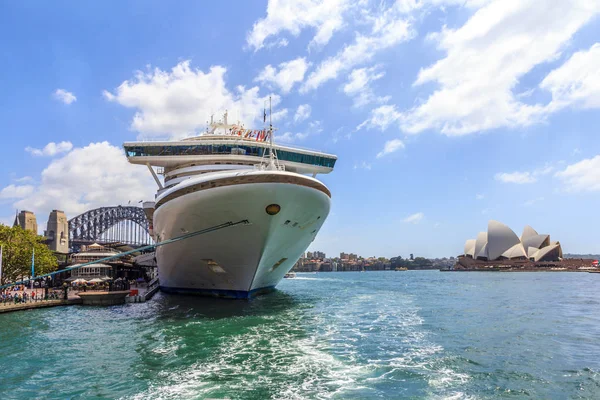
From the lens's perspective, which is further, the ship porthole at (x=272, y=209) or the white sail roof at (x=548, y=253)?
the white sail roof at (x=548, y=253)

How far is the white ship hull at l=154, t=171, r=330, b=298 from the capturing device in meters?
20.6

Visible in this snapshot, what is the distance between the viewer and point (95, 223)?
16062 cm

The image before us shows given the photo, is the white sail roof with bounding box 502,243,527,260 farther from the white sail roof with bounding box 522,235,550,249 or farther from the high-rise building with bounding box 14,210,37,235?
the high-rise building with bounding box 14,210,37,235

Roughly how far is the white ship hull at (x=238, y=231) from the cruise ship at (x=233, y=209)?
0.05 metres

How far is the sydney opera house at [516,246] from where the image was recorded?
12338 cm

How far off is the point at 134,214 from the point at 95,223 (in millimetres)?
15664

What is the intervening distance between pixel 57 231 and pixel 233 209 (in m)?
118

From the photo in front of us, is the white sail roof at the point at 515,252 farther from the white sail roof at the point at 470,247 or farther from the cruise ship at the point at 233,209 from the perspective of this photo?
the cruise ship at the point at 233,209

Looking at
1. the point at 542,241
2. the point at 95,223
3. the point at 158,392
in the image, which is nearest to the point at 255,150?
the point at 158,392

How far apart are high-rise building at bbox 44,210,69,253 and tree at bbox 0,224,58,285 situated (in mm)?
91332

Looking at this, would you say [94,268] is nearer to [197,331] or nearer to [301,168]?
[301,168]

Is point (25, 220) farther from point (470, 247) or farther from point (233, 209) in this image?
point (470, 247)

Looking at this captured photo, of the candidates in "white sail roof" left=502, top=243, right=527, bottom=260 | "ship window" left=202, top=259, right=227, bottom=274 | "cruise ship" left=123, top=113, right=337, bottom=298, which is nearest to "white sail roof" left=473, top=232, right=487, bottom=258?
"white sail roof" left=502, top=243, right=527, bottom=260

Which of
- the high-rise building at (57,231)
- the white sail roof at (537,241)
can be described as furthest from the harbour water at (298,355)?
the white sail roof at (537,241)
